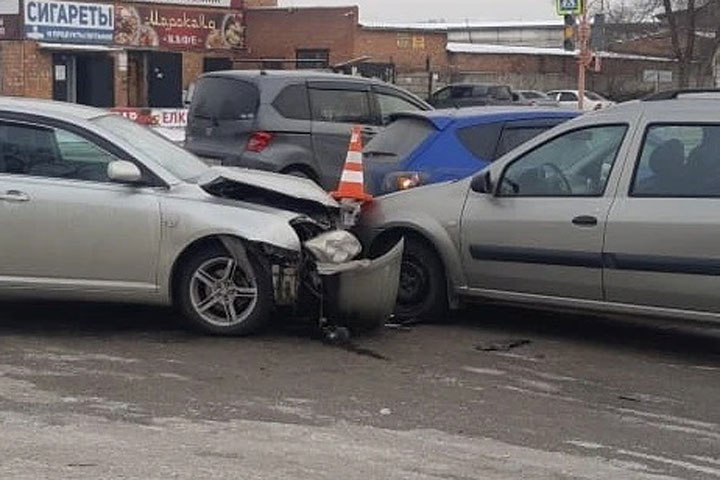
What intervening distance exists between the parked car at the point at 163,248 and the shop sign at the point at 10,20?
94.6ft

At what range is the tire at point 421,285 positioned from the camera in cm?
827

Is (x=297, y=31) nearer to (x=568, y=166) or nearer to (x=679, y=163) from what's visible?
(x=568, y=166)

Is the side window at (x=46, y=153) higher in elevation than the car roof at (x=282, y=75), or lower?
lower

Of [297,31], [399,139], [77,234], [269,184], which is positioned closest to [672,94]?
[269,184]

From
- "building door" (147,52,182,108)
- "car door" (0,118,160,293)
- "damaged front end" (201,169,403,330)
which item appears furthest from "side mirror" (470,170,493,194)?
"building door" (147,52,182,108)

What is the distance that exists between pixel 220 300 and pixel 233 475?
2.77 meters

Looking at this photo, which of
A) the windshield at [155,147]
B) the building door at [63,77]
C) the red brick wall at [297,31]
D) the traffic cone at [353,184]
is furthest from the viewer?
the red brick wall at [297,31]

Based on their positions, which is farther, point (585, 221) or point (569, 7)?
point (569, 7)

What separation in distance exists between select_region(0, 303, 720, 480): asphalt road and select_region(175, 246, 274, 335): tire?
13 centimetres

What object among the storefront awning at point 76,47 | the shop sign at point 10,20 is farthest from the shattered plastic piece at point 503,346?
the storefront awning at point 76,47

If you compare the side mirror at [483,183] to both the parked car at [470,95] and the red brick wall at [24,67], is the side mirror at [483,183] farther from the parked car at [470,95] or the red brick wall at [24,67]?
the red brick wall at [24,67]

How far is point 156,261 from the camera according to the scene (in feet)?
25.0

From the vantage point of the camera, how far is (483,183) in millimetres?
8055

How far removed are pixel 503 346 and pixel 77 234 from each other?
2.89m
